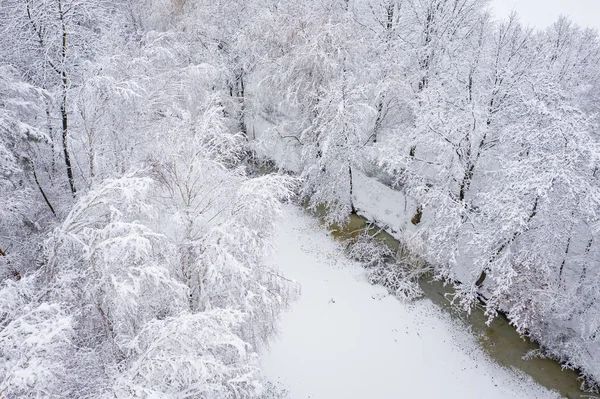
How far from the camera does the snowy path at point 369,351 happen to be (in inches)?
466

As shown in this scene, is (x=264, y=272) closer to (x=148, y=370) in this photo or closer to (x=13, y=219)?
(x=148, y=370)

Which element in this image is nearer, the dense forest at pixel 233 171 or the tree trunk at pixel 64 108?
the dense forest at pixel 233 171

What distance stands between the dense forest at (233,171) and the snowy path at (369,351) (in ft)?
6.05

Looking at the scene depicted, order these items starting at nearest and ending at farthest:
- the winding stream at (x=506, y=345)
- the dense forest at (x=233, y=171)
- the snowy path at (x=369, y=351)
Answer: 1. the dense forest at (x=233, y=171)
2. the snowy path at (x=369, y=351)
3. the winding stream at (x=506, y=345)

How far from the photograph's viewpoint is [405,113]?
17031mm

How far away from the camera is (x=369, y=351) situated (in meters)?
12.7

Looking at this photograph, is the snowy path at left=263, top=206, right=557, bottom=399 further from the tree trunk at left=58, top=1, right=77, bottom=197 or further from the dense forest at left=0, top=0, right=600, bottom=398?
the tree trunk at left=58, top=1, right=77, bottom=197

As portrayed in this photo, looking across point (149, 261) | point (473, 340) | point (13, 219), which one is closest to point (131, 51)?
point (13, 219)

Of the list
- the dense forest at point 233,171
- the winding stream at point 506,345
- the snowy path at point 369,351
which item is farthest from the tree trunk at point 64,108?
A: the winding stream at point 506,345

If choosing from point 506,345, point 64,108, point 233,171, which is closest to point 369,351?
point 506,345

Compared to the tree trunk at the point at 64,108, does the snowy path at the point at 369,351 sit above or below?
below

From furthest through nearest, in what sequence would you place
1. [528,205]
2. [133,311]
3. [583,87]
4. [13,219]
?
[583,87], [528,205], [13,219], [133,311]

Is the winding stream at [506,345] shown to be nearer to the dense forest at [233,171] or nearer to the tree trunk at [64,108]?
the dense forest at [233,171]

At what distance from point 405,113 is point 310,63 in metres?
5.22
